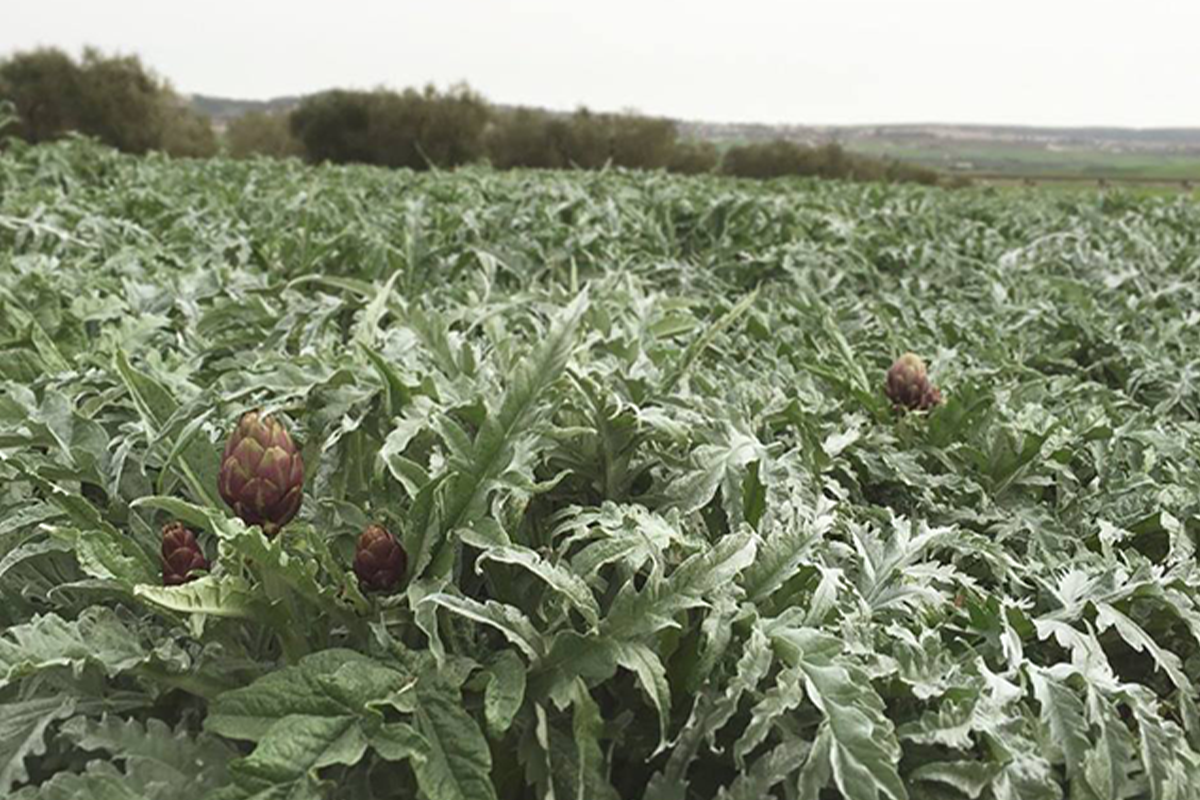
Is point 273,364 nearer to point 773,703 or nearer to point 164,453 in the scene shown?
point 164,453

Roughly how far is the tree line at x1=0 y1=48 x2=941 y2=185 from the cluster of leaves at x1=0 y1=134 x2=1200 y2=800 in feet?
56.2

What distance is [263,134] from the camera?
80.8 feet

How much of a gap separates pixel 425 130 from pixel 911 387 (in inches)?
826

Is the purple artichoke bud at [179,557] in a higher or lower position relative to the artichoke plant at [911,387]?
higher

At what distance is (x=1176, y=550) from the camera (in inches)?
56.3

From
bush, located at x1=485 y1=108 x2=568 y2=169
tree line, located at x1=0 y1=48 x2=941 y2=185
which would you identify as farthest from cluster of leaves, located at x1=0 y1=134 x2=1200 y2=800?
bush, located at x1=485 y1=108 x2=568 y2=169

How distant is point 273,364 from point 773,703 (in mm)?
805

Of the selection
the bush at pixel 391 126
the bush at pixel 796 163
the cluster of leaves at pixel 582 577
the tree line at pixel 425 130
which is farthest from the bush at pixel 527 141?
the cluster of leaves at pixel 582 577

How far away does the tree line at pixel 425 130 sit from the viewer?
19.8 meters

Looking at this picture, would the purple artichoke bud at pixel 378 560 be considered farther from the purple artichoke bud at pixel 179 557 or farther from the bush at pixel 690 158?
the bush at pixel 690 158

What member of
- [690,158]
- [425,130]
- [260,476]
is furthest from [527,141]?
[260,476]

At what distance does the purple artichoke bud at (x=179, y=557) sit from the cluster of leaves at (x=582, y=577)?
2 centimetres

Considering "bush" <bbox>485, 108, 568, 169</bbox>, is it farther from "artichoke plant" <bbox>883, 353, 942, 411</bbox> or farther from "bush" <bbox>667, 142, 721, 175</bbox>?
"artichoke plant" <bbox>883, 353, 942, 411</bbox>

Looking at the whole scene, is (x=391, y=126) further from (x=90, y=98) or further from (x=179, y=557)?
(x=179, y=557)
